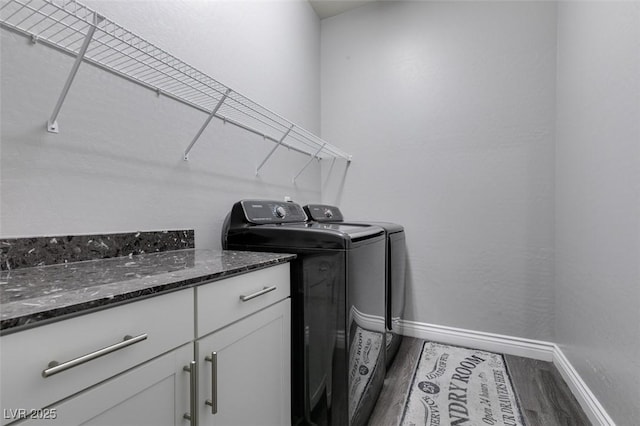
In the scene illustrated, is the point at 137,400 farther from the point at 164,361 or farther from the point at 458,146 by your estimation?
the point at 458,146

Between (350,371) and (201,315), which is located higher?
(201,315)

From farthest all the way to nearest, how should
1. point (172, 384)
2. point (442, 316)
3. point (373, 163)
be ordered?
point (373, 163), point (442, 316), point (172, 384)

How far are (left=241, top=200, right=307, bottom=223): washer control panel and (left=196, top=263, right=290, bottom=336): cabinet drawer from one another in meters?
0.42

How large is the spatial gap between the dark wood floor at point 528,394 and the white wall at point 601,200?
0.18 metres

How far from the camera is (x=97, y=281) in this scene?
0.71 metres

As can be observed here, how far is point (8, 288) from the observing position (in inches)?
25.0

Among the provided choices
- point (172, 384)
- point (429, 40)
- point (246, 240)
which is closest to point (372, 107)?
point (429, 40)

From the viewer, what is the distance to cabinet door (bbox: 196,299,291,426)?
83 centimetres

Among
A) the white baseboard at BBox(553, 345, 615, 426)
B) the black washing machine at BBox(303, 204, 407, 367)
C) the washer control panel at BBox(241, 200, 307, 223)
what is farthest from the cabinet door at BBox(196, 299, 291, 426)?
the white baseboard at BBox(553, 345, 615, 426)

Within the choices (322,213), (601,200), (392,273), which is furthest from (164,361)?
(601,200)

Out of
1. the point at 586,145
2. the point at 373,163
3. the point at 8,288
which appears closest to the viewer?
the point at 8,288

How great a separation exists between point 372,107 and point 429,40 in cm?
68

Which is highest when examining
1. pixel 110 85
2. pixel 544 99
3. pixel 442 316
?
pixel 544 99

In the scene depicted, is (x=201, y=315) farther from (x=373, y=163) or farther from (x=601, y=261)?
(x=373, y=163)
